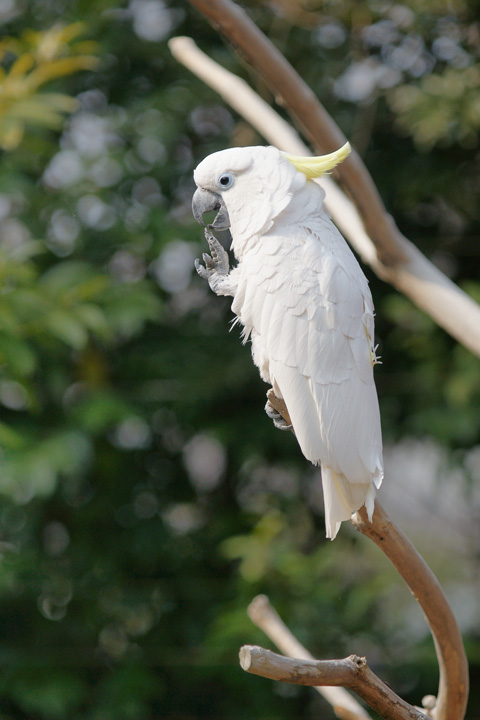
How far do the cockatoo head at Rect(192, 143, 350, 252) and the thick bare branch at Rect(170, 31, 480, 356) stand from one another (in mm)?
338

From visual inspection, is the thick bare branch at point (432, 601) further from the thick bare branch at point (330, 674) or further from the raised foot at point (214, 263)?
the raised foot at point (214, 263)

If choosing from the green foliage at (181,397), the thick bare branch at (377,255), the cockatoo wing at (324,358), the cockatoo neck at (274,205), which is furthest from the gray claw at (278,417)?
the green foliage at (181,397)

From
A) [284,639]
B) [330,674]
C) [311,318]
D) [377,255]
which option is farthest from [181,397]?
[330,674]

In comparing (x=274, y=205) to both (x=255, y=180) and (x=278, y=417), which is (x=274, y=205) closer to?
(x=255, y=180)

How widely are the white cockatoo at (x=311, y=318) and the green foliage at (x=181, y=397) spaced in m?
0.86

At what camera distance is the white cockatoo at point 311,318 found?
0.97m

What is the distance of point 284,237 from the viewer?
3.30ft

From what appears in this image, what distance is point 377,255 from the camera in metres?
1.49

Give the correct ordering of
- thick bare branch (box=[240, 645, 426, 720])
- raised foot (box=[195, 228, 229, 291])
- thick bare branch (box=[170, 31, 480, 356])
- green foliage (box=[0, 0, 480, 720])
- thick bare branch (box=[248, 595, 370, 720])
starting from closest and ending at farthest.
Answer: thick bare branch (box=[240, 645, 426, 720])
raised foot (box=[195, 228, 229, 291])
thick bare branch (box=[248, 595, 370, 720])
thick bare branch (box=[170, 31, 480, 356])
green foliage (box=[0, 0, 480, 720])

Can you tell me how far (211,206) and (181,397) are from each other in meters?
1.15

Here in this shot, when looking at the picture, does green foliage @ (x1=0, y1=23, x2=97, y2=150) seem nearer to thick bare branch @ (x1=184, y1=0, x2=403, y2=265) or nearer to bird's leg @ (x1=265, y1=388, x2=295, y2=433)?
thick bare branch @ (x1=184, y1=0, x2=403, y2=265)

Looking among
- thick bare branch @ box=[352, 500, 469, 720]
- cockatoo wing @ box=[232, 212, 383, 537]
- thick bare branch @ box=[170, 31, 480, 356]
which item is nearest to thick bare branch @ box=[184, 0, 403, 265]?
thick bare branch @ box=[170, 31, 480, 356]

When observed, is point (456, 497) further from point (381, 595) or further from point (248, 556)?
point (248, 556)

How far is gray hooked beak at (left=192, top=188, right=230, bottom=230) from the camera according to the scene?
1071 mm
